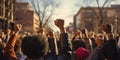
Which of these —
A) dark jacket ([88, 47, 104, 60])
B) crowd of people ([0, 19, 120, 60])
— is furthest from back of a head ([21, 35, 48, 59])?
dark jacket ([88, 47, 104, 60])

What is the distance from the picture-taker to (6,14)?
43.9 meters

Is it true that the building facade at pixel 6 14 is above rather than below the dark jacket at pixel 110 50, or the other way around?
below

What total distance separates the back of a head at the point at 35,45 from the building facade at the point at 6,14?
1450 inches

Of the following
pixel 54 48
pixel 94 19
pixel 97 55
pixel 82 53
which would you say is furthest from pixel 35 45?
pixel 94 19

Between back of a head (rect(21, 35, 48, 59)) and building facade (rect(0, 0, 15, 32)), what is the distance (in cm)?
3683

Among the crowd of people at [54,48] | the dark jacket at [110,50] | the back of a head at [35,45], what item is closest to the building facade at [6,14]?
the crowd of people at [54,48]

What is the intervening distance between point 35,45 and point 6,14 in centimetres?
3984

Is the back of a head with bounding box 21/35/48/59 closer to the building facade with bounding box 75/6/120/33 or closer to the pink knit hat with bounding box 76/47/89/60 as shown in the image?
the pink knit hat with bounding box 76/47/89/60

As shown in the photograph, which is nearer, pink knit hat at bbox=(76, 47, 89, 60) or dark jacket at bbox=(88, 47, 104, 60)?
dark jacket at bbox=(88, 47, 104, 60)

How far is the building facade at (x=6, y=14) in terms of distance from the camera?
4200 centimetres

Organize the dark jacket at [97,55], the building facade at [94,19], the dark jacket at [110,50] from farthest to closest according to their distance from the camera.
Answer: the building facade at [94,19], the dark jacket at [110,50], the dark jacket at [97,55]

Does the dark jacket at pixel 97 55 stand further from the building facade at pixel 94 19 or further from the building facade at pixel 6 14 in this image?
the building facade at pixel 94 19

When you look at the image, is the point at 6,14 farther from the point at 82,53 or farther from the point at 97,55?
the point at 97,55

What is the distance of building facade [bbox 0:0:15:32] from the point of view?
42000 millimetres
